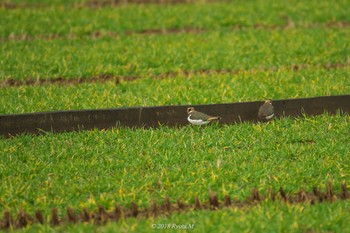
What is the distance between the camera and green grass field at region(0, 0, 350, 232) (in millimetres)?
7258

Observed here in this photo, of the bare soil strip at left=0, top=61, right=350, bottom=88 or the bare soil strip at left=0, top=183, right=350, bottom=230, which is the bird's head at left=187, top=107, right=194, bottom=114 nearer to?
the bare soil strip at left=0, top=183, right=350, bottom=230

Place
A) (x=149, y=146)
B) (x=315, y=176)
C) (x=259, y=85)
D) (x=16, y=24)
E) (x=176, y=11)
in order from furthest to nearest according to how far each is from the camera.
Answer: (x=176, y=11) < (x=16, y=24) < (x=259, y=85) < (x=149, y=146) < (x=315, y=176)

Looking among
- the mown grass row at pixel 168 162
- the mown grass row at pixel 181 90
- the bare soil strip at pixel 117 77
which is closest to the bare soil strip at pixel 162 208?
the mown grass row at pixel 168 162

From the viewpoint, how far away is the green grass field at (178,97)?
726cm

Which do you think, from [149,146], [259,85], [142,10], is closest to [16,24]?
[142,10]

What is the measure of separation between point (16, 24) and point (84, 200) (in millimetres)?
10172

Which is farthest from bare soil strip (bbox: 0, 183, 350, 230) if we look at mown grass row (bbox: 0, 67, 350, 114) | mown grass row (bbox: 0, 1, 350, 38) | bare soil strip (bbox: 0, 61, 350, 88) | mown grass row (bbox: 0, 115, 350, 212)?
mown grass row (bbox: 0, 1, 350, 38)

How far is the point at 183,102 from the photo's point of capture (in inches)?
421

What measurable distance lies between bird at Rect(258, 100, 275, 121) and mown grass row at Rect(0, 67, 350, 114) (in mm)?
1074

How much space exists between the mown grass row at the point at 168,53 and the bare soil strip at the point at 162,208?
5.87 meters

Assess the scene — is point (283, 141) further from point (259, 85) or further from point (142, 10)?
point (142, 10)

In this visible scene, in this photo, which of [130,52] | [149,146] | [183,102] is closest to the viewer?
[149,146]

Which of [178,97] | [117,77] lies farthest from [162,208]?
[117,77]

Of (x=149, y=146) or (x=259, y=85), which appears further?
(x=259, y=85)
